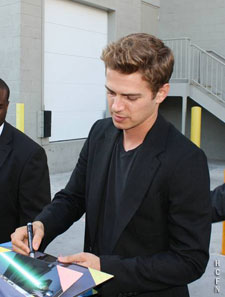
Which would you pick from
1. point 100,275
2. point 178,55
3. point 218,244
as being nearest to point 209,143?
point 178,55

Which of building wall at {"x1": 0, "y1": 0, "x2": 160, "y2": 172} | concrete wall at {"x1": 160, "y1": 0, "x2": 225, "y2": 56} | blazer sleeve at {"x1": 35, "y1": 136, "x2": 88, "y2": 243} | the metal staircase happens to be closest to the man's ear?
blazer sleeve at {"x1": 35, "y1": 136, "x2": 88, "y2": 243}

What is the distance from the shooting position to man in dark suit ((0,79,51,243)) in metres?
2.42

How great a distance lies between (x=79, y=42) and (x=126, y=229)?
27.6ft

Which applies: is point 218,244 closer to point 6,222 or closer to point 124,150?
point 6,222

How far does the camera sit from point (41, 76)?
8.56 m

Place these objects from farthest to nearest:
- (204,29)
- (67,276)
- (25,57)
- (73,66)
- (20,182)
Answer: (204,29), (73,66), (25,57), (20,182), (67,276)

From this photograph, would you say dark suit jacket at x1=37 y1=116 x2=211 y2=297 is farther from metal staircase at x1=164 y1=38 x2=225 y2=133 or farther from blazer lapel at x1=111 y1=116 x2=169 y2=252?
metal staircase at x1=164 y1=38 x2=225 y2=133

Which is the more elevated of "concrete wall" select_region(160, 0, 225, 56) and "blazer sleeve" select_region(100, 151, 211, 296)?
"concrete wall" select_region(160, 0, 225, 56)

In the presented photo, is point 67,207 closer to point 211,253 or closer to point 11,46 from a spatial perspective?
point 211,253

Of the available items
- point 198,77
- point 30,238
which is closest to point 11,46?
point 198,77

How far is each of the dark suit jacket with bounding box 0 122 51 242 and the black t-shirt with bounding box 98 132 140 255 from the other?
79 cm

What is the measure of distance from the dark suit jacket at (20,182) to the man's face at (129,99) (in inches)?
38.1

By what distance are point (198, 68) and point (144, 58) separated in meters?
10.5

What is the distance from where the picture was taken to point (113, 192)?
1.74 metres
